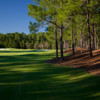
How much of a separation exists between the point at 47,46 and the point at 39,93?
105441 mm

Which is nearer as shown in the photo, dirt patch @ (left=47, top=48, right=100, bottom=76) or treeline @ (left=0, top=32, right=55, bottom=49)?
dirt patch @ (left=47, top=48, right=100, bottom=76)

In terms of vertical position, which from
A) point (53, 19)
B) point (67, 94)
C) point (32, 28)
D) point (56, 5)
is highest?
point (56, 5)

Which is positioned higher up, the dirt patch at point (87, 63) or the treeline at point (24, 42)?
the treeline at point (24, 42)

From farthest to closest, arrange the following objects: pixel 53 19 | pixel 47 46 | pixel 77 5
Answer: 1. pixel 47 46
2. pixel 53 19
3. pixel 77 5

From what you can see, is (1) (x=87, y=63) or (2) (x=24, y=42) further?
(2) (x=24, y=42)

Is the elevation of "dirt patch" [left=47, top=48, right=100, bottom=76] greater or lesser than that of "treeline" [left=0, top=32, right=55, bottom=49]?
lesser

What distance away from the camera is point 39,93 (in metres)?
6.61

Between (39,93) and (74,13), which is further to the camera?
(74,13)

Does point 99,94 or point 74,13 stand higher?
point 74,13

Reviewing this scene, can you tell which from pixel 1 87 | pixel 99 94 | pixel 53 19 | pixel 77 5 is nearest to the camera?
pixel 99 94

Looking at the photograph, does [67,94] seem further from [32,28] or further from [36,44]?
[36,44]

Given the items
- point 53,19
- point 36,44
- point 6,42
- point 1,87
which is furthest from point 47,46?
point 1,87

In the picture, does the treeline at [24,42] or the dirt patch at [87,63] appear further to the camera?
the treeline at [24,42]

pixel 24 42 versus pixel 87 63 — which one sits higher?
pixel 24 42
